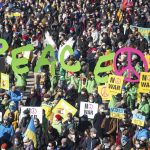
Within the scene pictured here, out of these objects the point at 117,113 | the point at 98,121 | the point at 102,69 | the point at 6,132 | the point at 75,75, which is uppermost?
the point at 102,69

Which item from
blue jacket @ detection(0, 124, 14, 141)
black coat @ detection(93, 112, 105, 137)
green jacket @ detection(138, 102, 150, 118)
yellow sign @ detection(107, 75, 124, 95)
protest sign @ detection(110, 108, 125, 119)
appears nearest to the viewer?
blue jacket @ detection(0, 124, 14, 141)

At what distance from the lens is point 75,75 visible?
2380 centimetres

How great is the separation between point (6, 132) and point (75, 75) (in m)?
4.54

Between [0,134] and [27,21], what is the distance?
12.9 metres

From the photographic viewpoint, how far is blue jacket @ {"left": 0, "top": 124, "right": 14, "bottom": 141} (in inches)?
775

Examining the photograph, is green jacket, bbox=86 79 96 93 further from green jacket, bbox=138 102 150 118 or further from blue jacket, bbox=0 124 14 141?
blue jacket, bbox=0 124 14 141

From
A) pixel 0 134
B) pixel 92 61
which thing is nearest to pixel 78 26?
pixel 92 61

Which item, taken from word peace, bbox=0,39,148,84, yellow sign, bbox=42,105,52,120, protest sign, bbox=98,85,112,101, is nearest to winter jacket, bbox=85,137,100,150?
yellow sign, bbox=42,105,52,120

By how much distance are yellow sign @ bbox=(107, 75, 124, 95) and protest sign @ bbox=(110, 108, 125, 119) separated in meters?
1.14

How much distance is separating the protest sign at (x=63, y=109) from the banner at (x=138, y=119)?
6.12 ft

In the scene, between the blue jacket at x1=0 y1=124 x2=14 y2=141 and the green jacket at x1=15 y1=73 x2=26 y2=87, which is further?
the green jacket at x1=15 y1=73 x2=26 y2=87

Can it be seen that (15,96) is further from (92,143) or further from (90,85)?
(92,143)

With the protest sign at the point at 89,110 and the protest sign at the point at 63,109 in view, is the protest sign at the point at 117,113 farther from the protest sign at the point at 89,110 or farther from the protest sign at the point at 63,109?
the protest sign at the point at 63,109

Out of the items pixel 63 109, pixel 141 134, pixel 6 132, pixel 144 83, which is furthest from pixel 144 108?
pixel 6 132
